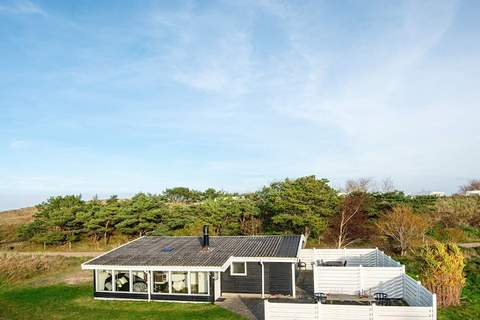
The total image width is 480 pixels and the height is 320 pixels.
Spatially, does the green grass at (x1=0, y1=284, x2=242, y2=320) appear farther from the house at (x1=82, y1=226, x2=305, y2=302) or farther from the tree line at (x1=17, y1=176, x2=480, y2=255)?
the tree line at (x1=17, y1=176, x2=480, y2=255)

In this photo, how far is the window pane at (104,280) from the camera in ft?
55.6

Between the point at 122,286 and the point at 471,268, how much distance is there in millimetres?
17100

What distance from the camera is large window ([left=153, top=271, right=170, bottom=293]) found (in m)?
16.2

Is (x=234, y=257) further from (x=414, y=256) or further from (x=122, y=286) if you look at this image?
(x=414, y=256)

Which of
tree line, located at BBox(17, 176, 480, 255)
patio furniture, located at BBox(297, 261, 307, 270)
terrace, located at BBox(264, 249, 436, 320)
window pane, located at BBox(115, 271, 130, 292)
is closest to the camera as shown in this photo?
terrace, located at BBox(264, 249, 436, 320)

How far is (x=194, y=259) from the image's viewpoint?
16.3 metres

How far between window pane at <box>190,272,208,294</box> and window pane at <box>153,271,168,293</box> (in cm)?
123

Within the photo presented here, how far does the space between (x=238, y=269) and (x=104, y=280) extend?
6.20 metres

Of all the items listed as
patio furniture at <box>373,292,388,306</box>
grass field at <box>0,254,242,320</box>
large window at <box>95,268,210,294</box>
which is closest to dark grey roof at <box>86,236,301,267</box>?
large window at <box>95,268,210,294</box>

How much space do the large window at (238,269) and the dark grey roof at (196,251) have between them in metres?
0.51

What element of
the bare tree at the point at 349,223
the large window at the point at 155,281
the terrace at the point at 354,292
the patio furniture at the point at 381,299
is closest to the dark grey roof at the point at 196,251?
the large window at the point at 155,281

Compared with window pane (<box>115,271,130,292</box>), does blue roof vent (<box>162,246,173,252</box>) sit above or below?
above

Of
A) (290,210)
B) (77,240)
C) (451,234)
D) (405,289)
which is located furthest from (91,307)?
(451,234)

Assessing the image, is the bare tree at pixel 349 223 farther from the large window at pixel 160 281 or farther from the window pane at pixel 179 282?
the large window at pixel 160 281
